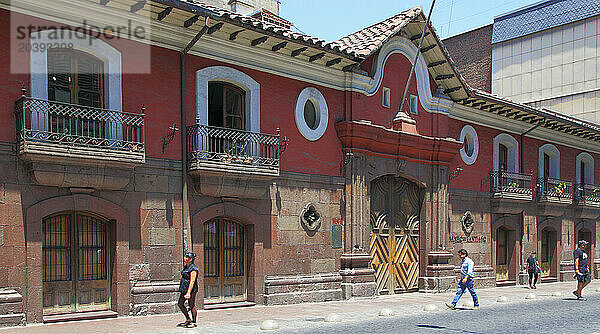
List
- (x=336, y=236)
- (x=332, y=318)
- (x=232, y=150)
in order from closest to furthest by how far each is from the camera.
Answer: (x=332, y=318) → (x=232, y=150) → (x=336, y=236)

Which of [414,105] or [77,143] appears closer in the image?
[77,143]

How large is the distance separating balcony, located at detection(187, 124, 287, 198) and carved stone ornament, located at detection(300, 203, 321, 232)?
1879 millimetres

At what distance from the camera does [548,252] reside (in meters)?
29.8

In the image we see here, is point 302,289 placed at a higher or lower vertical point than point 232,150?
lower

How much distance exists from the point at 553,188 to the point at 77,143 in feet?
71.4

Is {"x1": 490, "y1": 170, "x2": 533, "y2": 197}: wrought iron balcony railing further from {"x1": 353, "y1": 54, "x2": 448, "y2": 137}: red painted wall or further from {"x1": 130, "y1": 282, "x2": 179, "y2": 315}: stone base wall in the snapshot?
{"x1": 130, "y1": 282, "x2": 179, "y2": 315}: stone base wall

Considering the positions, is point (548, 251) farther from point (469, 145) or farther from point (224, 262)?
point (224, 262)

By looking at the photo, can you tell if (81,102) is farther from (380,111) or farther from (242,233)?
(380,111)

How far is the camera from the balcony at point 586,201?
30422 millimetres

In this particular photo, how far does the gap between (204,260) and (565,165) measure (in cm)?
2033

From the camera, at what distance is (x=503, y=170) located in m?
27.1

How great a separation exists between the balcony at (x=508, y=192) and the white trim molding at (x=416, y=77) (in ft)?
14.0

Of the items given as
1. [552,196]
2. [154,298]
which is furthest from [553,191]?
[154,298]

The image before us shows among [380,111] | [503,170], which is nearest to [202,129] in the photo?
[380,111]
